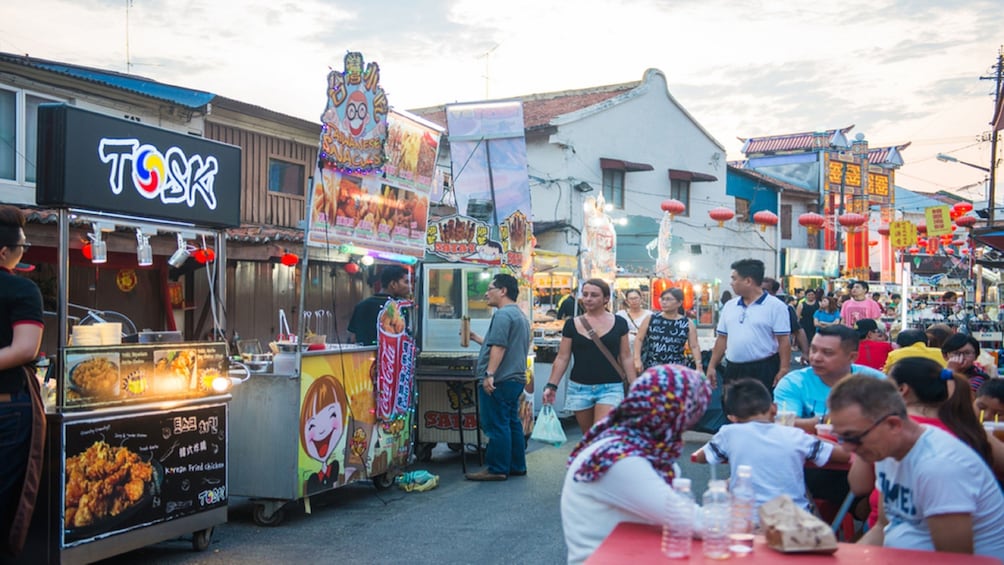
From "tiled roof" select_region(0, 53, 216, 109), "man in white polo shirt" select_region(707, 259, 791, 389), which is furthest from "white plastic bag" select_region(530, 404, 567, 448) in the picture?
"tiled roof" select_region(0, 53, 216, 109)

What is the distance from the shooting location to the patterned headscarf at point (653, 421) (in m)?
2.99

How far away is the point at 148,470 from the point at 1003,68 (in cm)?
2510

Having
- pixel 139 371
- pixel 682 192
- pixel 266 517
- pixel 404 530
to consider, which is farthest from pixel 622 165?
pixel 139 371

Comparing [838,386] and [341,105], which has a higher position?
[341,105]

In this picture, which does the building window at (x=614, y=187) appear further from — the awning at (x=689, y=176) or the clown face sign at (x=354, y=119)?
the clown face sign at (x=354, y=119)

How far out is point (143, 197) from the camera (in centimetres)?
570

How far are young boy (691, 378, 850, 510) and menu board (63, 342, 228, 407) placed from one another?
3517 millimetres

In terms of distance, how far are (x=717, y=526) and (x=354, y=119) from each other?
5.45 m

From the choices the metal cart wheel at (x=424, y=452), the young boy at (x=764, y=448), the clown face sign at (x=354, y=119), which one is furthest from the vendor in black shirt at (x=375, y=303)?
the young boy at (x=764, y=448)

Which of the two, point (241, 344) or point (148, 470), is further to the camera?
point (241, 344)

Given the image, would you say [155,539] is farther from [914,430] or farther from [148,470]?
[914,430]

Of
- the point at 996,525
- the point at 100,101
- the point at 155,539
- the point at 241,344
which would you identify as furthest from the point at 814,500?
the point at 100,101

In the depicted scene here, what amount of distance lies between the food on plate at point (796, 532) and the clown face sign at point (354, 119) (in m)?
5.13

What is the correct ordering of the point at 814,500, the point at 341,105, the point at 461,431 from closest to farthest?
the point at 814,500, the point at 341,105, the point at 461,431
